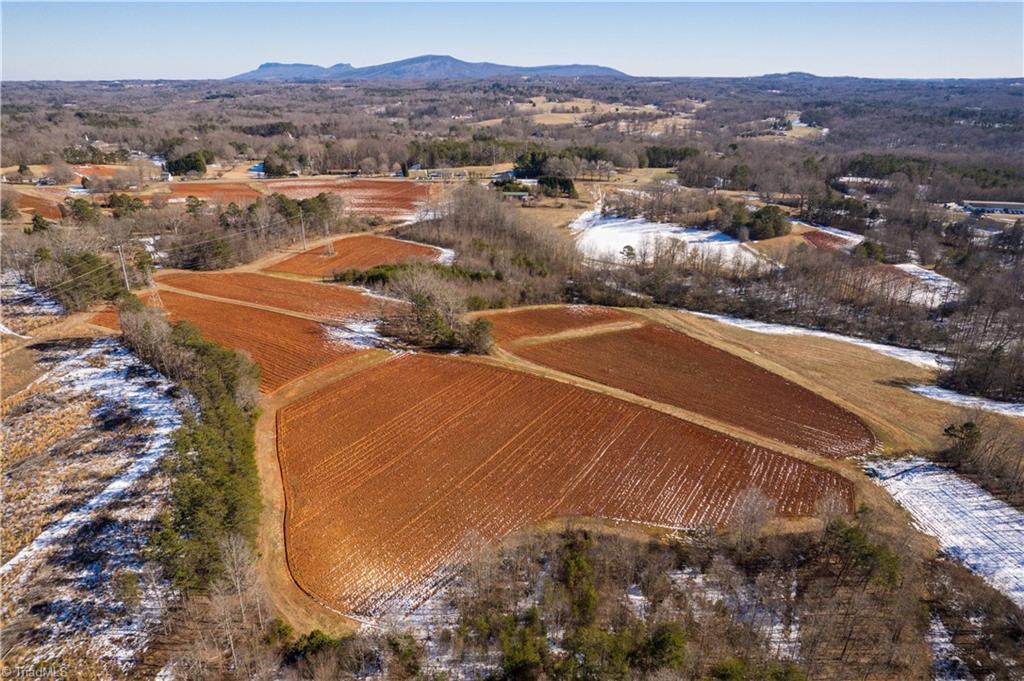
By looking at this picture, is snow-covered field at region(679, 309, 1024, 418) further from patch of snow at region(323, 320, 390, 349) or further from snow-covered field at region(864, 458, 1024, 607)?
patch of snow at region(323, 320, 390, 349)

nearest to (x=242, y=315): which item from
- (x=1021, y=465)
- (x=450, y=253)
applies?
(x=450, y=253)

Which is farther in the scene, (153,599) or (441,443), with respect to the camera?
(441,443)

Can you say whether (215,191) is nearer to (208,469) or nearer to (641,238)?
(641,238)

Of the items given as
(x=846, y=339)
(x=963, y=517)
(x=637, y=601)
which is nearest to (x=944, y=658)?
(x=963, y=517)

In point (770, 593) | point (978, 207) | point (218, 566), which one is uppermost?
point (978, 207)

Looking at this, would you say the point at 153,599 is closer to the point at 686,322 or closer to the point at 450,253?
the point at 686,322

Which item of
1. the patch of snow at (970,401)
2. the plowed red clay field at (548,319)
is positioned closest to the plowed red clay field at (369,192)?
the plowed red clay field at (548,319)

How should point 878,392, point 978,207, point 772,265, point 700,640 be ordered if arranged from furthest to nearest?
point 978,207
point 772,265
point 878,392
point 700,640
